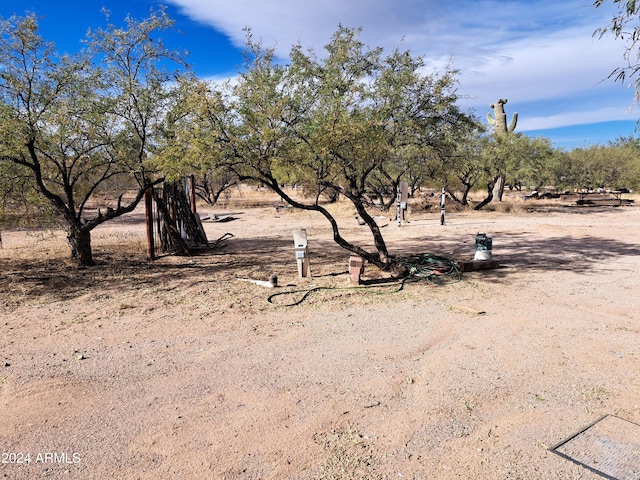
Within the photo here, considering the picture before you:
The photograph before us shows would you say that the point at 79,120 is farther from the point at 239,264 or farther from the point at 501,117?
the point at 501,117

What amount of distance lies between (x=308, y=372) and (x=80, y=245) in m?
7.13

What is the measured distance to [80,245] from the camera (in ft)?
31.3

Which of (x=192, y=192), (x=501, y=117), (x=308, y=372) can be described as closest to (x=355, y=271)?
(x=308, y=372)

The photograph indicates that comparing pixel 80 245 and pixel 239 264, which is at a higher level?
pixel 80 245

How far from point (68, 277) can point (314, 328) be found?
217 inches

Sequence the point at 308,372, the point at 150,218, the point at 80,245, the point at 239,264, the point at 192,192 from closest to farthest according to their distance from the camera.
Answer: the point at 308,372, the point at 80,245, the point at 239,264, the point at 150,218, the point at 192,192

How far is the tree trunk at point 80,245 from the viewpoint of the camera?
9477 millimetres

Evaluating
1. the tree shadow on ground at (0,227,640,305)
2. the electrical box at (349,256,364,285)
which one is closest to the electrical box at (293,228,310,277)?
the tree shadow on ground at (0,227,640,305)

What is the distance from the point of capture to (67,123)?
26.2 ft

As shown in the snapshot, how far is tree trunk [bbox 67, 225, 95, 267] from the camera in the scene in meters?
9.48

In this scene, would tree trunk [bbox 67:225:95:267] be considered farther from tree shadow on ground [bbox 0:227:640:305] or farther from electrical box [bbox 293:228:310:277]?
electrical box [bbox 293:228:310:277]

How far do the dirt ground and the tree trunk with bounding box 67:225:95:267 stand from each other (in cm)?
45

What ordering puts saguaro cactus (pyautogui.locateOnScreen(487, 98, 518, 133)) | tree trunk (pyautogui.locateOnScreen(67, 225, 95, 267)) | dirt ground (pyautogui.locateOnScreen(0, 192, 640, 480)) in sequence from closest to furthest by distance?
dirt ground (pyautogui.locateOnScreen(0, 192, 640, 480)), tree trunk (pyautogui.locateOnScreen(67, 225, 95, 267)), saguaro cactus (pyautogui.locateOnScreen(487, 98, 518, 133))

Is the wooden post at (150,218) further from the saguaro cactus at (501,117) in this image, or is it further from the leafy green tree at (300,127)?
the saguaro cactus at (501,117)
